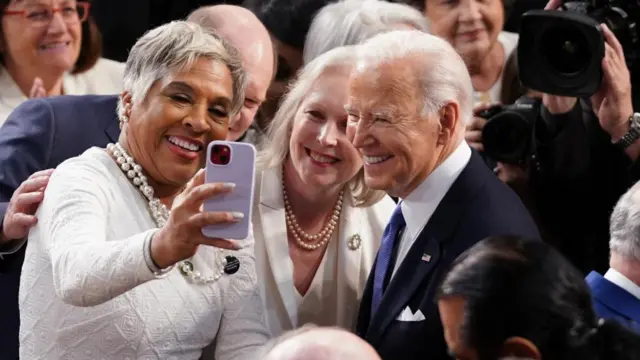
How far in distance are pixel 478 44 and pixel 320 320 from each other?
1.12 metres

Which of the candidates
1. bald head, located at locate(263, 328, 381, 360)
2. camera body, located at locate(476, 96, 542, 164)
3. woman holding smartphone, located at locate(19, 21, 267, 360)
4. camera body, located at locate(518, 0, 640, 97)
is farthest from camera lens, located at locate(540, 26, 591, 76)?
bald head, located at locate(263, 328, 381, 360)

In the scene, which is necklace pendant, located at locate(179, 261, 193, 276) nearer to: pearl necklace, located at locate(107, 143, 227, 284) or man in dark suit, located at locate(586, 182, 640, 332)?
pearl necklace, located at locate(107, 143, 227, 284)

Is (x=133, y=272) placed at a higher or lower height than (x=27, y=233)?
higher

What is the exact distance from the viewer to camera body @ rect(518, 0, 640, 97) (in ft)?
10.1

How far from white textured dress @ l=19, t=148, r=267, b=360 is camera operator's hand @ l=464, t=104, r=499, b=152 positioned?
985mm

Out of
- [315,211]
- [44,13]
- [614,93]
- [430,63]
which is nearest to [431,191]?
[430,63]

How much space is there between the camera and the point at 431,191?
2771 mm

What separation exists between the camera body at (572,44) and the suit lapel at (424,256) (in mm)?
520

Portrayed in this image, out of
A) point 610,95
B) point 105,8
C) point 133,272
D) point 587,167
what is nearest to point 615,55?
point 610,95

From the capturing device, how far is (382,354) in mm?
2650

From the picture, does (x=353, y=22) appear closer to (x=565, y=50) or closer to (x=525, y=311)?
(x=565, y=50)

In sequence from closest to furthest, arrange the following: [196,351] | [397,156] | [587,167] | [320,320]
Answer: [196,351] → [397,156] → [320,320] → [587,167]

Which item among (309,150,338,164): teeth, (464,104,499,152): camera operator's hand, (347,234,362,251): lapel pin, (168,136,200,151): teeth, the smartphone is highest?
the smartphone

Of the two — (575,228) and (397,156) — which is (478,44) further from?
(397,156)
